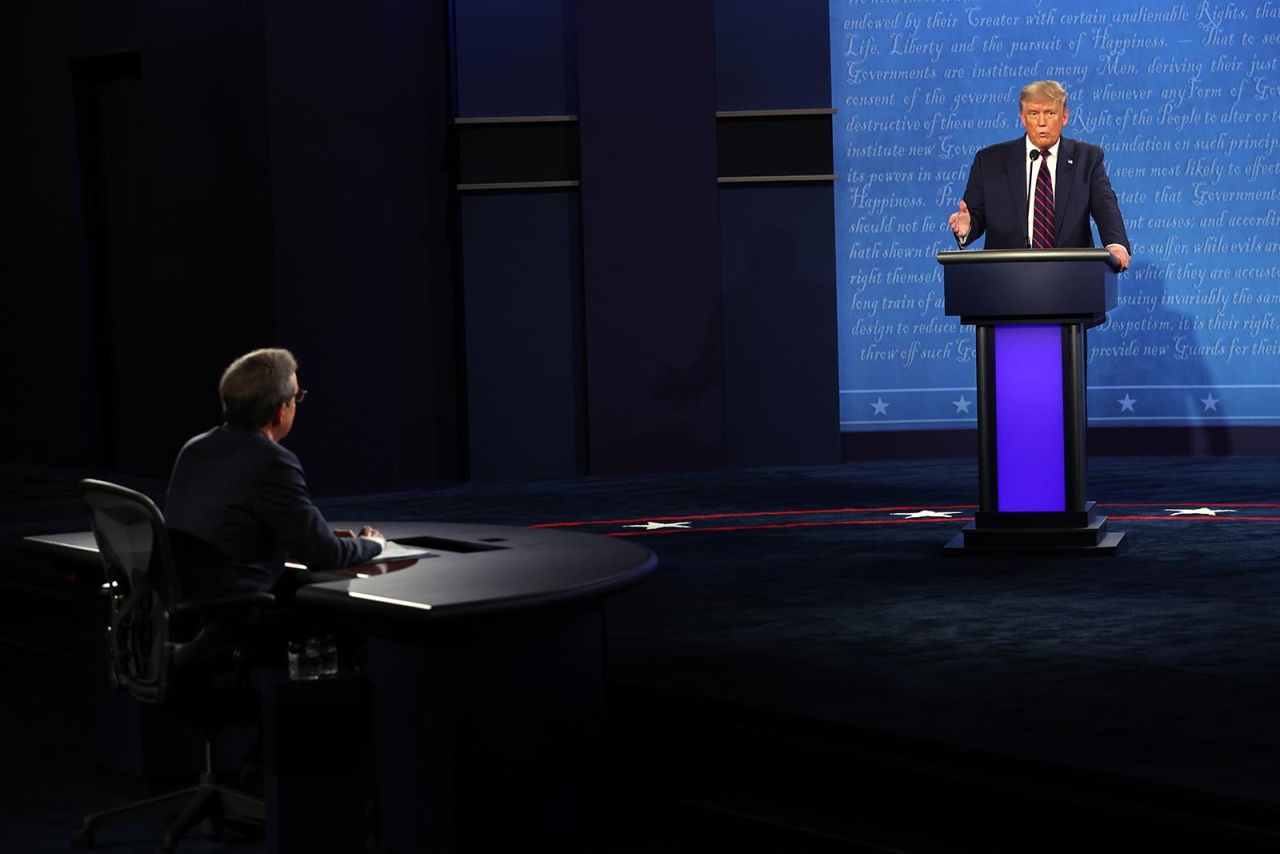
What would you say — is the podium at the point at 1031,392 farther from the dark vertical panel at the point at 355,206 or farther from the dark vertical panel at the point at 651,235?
the dark vertical panel at the point at 355,206

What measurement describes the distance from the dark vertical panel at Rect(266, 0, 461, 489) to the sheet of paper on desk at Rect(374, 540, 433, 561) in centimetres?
529

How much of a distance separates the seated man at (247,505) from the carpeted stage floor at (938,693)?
3.04ft

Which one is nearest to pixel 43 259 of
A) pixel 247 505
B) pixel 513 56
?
pixel 513 56

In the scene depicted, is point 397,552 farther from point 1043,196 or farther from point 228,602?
point 1043,196

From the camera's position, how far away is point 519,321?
10164 millimetres

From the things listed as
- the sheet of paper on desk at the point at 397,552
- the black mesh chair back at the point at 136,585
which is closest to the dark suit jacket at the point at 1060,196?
the sheet of paper on desk at the point at 397,552

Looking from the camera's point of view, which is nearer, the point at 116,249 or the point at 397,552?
the point at 397,552

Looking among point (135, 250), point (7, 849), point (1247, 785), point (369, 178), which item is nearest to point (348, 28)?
point (369, 178)

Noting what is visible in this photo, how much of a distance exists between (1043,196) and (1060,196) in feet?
0.21

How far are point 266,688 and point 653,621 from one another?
74.1 inches

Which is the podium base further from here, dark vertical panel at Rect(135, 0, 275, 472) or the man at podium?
dark vertical panel at Rect(135, 0, 275, 472)

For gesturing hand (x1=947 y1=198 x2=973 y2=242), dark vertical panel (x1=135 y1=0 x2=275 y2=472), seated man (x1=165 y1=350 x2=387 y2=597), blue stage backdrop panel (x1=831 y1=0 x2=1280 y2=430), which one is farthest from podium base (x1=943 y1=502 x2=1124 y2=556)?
dark vertical panel (x1=135 y1=0 x2=275 y2=472)

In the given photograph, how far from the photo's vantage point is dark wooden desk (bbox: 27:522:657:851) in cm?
361

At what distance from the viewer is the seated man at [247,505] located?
3.96 metres
